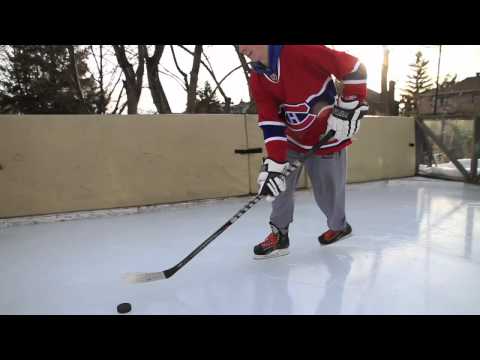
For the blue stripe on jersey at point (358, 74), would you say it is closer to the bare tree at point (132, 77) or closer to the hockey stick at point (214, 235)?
the hockey stick at point (214, 235)

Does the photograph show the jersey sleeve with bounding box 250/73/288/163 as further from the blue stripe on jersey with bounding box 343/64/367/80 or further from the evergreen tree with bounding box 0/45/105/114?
the evergreen tree with bounding box 0/45/105/114

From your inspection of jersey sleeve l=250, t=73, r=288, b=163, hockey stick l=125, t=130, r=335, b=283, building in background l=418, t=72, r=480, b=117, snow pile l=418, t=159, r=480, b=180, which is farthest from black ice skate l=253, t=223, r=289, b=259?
building in background l=418, t=72, r=480, b=117

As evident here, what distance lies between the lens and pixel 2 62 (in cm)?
1134

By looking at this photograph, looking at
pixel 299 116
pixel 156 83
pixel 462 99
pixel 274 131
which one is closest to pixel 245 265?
pixel 274 131

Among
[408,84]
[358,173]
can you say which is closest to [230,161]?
[358,173]

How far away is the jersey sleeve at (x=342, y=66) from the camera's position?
1522 millimetres

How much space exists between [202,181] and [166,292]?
1.77 meters

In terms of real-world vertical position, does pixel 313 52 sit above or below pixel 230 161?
above

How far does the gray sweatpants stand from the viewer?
1808 millimetres

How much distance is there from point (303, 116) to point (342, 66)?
0.99 feet

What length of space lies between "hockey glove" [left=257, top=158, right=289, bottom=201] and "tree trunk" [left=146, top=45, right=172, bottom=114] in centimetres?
565

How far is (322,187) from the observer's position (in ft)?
6.09

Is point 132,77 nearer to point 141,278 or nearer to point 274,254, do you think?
point 274,254
